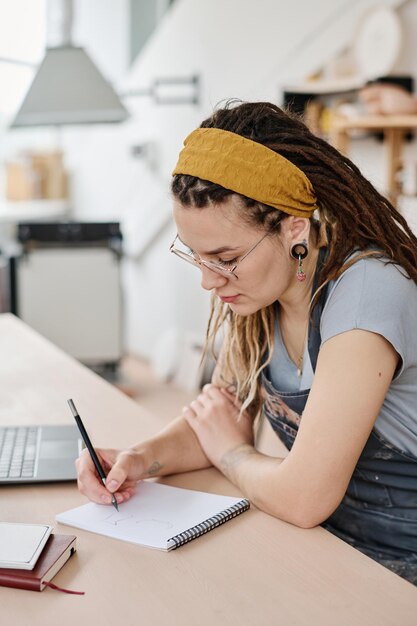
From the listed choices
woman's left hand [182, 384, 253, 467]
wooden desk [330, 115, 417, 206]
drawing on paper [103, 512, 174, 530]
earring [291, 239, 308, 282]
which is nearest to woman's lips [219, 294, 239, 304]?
earring [291, 239, 308, 282]

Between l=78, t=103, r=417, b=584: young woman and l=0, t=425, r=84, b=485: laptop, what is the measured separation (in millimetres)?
106

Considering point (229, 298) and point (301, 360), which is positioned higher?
point (229, 298)

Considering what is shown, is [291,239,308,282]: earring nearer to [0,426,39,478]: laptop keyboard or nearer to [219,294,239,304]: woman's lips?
[219,294,239,304]: woman's lips

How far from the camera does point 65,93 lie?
258 centimetres

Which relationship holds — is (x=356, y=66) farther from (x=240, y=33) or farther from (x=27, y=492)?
(x=27, y=492)

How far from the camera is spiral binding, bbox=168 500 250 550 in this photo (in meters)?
1.22

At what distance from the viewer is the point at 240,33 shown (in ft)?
14.1

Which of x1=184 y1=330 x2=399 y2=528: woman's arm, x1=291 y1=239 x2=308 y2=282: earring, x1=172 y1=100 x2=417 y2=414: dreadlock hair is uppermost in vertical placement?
x1=172 y1=100 x2=417 y2=414: dreadlock hair

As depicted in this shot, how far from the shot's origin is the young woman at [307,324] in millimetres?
1280

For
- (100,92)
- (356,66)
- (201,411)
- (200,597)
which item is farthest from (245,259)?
(356,66)

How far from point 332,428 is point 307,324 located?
0.85ft

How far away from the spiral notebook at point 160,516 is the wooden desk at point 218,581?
1 centimetres

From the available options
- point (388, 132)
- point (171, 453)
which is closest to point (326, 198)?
point (171, 453)

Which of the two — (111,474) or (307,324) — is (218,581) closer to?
(111,474)
